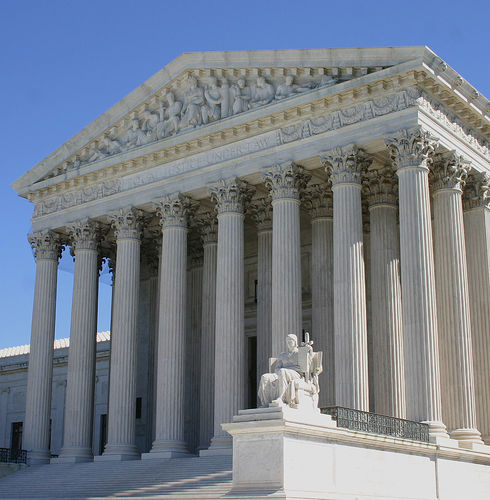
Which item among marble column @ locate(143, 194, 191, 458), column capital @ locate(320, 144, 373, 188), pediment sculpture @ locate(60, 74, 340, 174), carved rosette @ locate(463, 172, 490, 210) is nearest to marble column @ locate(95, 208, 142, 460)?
marble column @ locate(143, 194, 191, 458)

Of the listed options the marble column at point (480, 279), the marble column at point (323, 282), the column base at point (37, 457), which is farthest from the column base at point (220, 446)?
the column base at point (37, 457)

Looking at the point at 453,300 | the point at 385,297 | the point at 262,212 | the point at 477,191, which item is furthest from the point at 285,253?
the point at 477,191

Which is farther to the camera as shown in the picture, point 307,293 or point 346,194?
point 307,293

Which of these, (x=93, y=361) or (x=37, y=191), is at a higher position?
(x=37, y=191)

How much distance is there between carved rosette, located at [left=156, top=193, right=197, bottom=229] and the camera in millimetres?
41938

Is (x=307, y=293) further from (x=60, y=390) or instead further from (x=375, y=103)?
(x=60, y=390)

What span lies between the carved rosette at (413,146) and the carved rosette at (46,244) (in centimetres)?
2090

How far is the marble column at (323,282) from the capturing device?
39562 mm

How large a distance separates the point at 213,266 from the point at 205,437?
854 centimetres

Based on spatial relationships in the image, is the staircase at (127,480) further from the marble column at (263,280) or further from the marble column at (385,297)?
the marble column at (385,297)

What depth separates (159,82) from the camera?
43812 mm

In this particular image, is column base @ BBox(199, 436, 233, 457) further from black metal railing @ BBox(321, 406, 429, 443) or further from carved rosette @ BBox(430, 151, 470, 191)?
carved rosette @ BBox(430, 151, 470, 191)

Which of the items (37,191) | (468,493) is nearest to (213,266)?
(37,191)

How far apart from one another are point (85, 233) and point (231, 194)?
31.9 ft
